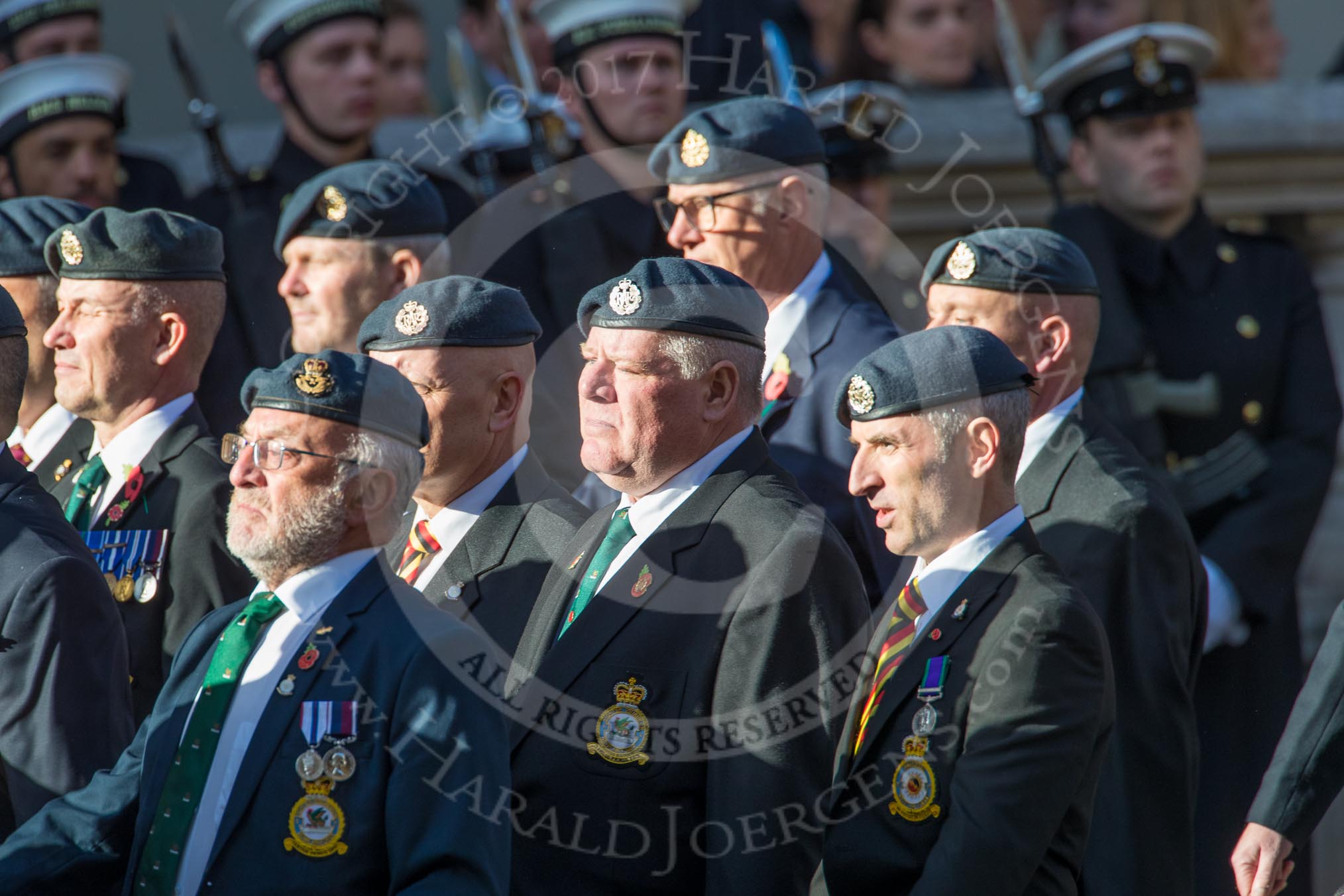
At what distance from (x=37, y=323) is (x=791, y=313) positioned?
195 centimetres

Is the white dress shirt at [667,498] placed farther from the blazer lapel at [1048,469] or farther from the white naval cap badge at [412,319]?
the blazer lapel at [1048,469]

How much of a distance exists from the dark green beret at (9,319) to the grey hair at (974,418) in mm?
1943

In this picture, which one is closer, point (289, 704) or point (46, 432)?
point (289, 704)

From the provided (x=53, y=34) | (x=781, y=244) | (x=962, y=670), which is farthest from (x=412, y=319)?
→ (x=53, y=34)

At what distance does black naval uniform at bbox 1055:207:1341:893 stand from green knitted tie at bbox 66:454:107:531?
278 cm

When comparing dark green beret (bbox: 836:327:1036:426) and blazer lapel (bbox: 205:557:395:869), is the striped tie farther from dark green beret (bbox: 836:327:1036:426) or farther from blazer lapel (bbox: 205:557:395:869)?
blazer lapel (bbox: 205:557:395:869)

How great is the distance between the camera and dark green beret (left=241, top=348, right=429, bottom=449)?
363 cm

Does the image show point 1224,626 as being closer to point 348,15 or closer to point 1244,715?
point 1244,715

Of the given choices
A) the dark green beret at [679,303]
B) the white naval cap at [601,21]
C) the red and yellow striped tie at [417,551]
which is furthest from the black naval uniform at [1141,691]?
the white naval cap at [601,21]

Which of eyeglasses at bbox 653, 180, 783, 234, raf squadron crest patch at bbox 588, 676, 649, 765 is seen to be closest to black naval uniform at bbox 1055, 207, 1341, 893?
eyeglasses at bbox 653, 180, 783, 234

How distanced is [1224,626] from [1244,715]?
0.28 meters

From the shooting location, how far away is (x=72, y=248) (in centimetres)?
493

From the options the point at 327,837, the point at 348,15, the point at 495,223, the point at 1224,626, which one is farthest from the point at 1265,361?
the point at 327,837

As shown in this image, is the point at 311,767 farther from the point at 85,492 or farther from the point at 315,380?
the point at 85,492
